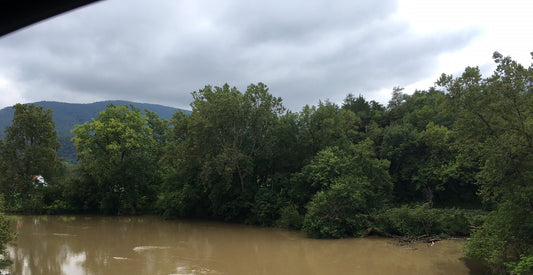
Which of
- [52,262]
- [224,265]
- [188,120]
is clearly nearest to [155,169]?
[188,120]

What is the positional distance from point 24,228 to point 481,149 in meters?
28.7

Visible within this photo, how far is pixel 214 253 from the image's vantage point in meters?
16.9

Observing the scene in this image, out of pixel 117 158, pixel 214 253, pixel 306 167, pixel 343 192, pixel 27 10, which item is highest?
pixel 117 158

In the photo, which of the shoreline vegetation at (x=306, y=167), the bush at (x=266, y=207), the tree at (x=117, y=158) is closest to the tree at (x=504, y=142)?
the shoreline vegetation at (x=306, y=167)

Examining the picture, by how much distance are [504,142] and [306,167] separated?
44.8ft

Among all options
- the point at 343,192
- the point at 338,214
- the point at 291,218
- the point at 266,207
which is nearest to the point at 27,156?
the point at 266,207

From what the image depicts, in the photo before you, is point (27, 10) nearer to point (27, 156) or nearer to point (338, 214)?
point (338, 214)

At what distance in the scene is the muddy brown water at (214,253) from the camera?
46.2ft

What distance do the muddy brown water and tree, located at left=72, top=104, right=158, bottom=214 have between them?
556 cm

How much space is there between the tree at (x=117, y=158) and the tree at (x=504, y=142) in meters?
25.1

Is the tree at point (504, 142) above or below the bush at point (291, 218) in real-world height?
above

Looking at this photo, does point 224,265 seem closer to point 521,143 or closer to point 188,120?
point 521,143

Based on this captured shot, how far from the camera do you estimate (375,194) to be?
70.6 feet

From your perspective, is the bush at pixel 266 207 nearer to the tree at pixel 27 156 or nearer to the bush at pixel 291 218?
the bush at pixel 291 218
